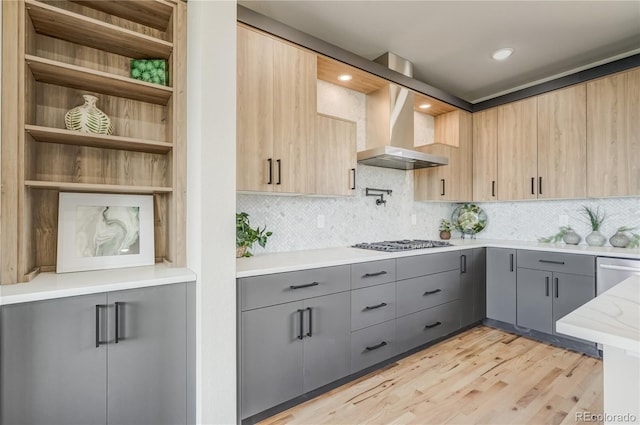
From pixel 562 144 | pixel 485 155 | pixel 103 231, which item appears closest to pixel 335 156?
pixel 103 231

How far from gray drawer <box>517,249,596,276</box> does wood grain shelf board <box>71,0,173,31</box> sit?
347cm

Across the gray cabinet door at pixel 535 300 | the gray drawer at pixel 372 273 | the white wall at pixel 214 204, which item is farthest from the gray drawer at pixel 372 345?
the gray cabinet door at pixel 535 300

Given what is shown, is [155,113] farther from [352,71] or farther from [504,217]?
[504,217]

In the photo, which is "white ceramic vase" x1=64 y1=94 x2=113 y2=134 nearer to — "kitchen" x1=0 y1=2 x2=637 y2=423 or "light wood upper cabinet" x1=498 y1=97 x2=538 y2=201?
"kitchen" x1=0 y1=2 x2=637 y2=423

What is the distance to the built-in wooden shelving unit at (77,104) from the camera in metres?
1.44

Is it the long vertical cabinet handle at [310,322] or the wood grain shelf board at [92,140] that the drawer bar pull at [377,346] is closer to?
the long vertical cabinet handle at [310,322]

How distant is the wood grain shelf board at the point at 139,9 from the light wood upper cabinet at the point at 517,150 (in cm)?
335

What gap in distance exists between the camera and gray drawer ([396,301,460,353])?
2514 millimetres

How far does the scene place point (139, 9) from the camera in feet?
5.98

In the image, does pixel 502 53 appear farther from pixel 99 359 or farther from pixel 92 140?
pixel 99 359

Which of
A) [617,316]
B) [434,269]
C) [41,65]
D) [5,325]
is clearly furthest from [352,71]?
[5,325]

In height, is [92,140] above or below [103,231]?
above

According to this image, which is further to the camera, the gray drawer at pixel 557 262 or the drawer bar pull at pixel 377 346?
the gray drawer at pixel 557 262

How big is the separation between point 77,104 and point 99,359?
1.39 m
